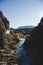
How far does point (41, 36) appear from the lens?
68250 millimetres

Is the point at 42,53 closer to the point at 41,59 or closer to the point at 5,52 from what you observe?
the point at 41,59

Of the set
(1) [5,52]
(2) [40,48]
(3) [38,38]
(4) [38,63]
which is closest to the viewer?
(4) [38,63]

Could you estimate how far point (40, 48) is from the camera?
6431 cm

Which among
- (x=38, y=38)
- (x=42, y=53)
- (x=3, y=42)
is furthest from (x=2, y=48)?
(x=42, y=53)

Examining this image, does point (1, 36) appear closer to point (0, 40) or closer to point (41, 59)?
point (0, 40)

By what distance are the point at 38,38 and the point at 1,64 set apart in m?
20.7

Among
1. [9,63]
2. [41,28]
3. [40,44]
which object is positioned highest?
[41,28]

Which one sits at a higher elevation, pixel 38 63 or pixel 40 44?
pixel 40 44

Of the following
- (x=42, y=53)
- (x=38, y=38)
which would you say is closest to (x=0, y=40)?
(x=38, y=38)

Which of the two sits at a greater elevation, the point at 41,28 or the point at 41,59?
the point at 41,28

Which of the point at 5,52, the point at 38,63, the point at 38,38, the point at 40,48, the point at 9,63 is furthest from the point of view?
the point at 5,52

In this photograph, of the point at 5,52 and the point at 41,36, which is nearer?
the point at 41,36

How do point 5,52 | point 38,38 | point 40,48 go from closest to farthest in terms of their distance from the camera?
1. point 40,48
2. point 38,38
3. point 5,52

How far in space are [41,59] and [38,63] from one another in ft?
8.01
